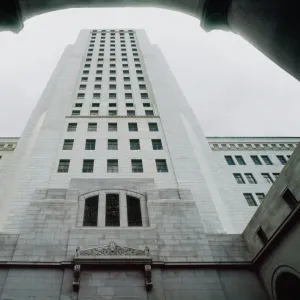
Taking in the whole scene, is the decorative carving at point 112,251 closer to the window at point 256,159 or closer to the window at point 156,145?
the window at point 156,145

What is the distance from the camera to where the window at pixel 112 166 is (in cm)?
2180

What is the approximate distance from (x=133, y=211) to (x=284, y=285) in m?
9.46

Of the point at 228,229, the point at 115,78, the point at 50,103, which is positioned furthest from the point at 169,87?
the point at 228,229

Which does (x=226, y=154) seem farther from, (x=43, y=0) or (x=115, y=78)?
(x=43, y=0)

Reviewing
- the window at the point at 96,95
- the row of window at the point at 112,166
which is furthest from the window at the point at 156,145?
the window at the point at 96,95

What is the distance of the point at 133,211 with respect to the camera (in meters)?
17.8

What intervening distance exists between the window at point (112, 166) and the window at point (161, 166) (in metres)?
3.49

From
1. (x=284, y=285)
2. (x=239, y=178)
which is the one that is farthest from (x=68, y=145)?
(x=239, y=178)

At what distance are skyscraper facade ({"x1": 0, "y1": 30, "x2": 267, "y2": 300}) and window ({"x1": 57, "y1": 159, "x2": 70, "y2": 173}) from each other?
0.11 meters

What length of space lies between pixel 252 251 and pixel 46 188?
1427 cm

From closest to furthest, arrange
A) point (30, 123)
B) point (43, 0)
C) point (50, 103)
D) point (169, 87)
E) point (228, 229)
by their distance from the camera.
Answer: point (43, 0), point (228, 229), point (30, 123), point (50, 103), point (169, 87)

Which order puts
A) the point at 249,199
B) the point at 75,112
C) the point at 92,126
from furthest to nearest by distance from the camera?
1. the point at 75,112
2. the point at 249,199
3. the point at 92,126

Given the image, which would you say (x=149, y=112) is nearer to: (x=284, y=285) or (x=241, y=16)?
(x=284, y=285)

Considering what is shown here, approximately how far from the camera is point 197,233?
16094 mm
